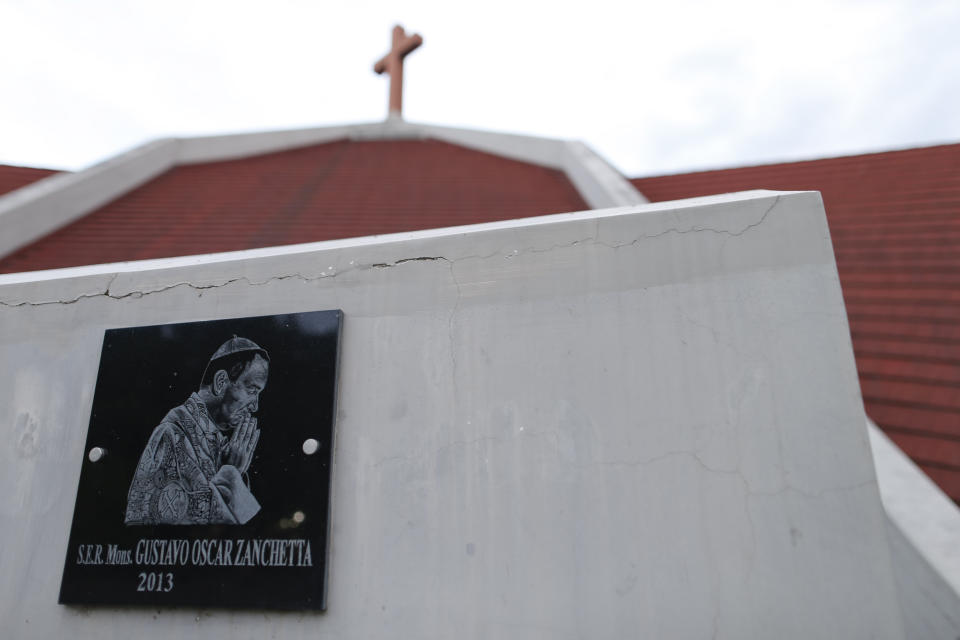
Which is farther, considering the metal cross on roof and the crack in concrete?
the metal cross on roof

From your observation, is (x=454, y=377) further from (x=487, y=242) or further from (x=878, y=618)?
(x=878, y=618)

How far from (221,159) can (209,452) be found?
729cm

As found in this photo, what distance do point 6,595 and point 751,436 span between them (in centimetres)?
322

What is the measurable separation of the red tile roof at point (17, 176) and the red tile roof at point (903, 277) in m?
6.97

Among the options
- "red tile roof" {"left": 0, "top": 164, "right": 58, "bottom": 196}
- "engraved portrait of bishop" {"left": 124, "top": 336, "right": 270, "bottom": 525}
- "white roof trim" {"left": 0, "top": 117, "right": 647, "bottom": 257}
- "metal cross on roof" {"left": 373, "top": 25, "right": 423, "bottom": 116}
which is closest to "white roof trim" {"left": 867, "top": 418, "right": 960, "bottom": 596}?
"engraved portrait of bishop" {"left": 124, "top": 336, "right": 270, "bottom": 525}

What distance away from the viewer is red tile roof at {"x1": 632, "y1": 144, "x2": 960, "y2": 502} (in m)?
2.83

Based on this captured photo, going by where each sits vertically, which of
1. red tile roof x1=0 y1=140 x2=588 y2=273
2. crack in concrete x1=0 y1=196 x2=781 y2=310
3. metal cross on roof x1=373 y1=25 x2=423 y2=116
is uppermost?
metal cross on roof x1=373 y1=25 x2=423 y2=116

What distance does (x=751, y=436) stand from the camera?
7.55 feet

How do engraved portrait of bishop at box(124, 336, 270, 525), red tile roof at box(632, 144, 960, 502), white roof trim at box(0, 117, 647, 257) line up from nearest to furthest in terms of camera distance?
engraved portrait of bishop at box(124, 336, 270, 525) → red tile roof at box(632, 144, 960, 502) → white roof trim at box(0, 117, 647, 257)

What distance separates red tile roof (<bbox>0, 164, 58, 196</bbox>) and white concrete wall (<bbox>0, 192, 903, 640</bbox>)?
5.27 metres

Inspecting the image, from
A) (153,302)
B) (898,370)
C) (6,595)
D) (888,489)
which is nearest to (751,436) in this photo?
(888,489)

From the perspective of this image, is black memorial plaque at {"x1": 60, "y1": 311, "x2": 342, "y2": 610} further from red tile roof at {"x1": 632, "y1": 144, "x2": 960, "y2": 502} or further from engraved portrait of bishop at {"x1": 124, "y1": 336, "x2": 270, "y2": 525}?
red tile roof at {"x1": 632, "y1": 144, "x2": 960, "y2": 502}

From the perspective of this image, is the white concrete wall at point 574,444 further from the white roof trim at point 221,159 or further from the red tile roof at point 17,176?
the red tile roof at point 17,176

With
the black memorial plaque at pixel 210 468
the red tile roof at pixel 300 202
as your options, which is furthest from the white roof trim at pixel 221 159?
the black memorial plaque at pixel 210 468
